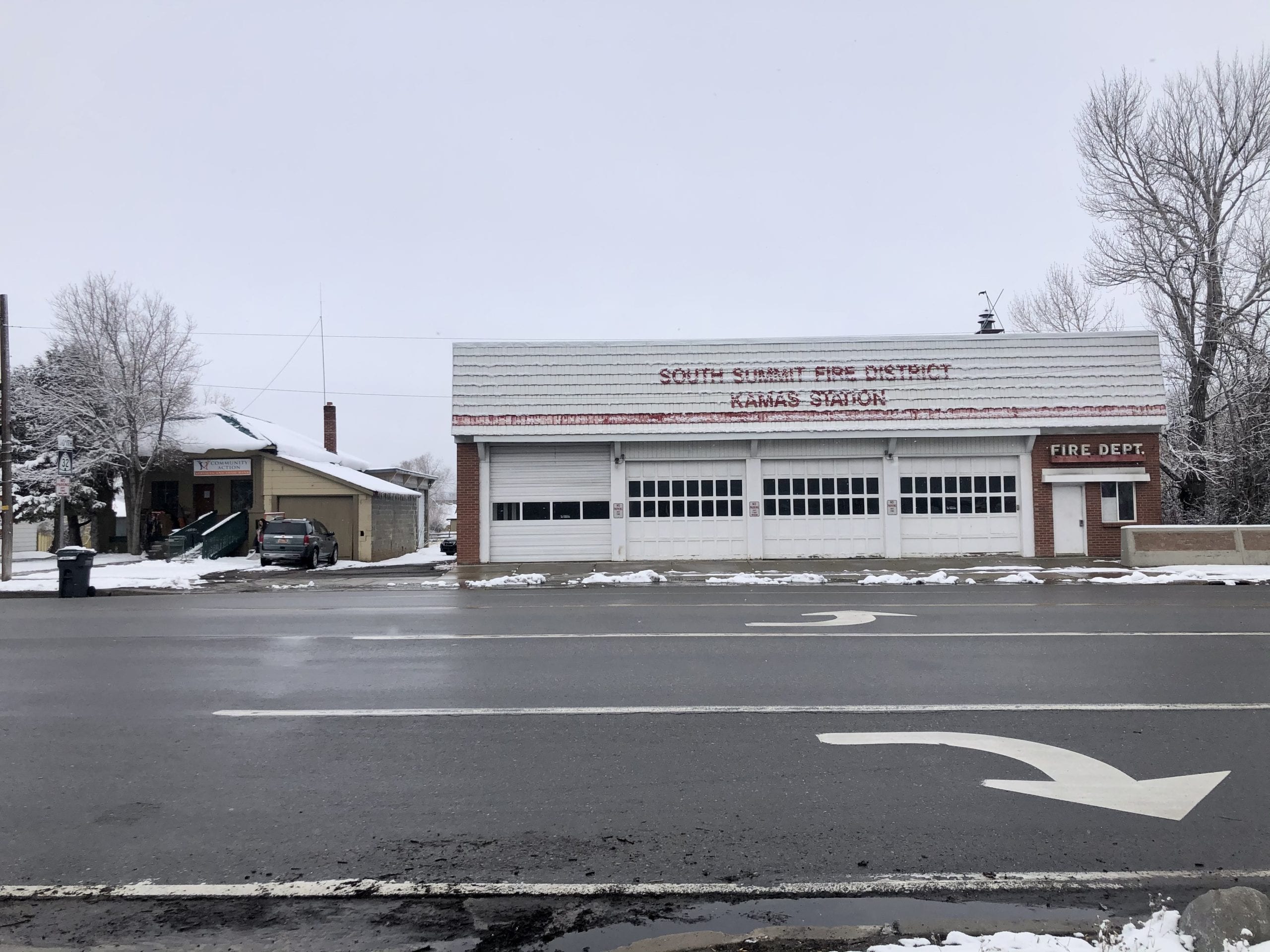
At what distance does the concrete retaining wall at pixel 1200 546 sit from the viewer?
1955 cm

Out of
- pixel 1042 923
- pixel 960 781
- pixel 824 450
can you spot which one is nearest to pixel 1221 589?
pixel 824 450

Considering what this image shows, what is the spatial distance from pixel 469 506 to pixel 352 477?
10.8 meters

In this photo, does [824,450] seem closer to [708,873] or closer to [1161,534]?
[1161,534]

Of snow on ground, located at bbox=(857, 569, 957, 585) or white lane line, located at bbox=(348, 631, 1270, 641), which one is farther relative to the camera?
snow on ground, located at bbox=(857, 569, 957, 585)

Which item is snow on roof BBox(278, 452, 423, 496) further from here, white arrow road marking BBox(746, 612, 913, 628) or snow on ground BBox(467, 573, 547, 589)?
white arrow road marking BBox(746, 612, 913, 628)

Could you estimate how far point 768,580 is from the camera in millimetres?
18031

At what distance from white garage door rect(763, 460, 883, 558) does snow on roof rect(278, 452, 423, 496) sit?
14369mm

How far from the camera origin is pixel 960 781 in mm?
5312

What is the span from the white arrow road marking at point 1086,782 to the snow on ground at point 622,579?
1188cm

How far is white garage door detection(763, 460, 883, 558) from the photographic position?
2289 centimetres

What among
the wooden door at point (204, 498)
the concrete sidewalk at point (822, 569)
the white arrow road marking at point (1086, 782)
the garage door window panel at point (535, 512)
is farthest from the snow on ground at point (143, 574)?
the white arrow road marking at point (1086, 782)

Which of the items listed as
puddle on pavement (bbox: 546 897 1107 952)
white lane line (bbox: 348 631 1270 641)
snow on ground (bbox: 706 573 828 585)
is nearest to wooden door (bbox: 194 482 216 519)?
snow on ground (bbox: 706 573 828 585)

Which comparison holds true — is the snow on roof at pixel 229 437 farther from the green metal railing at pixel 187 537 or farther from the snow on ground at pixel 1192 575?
the snow on ground at pixel 1192 575

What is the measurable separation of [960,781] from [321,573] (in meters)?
20.4
